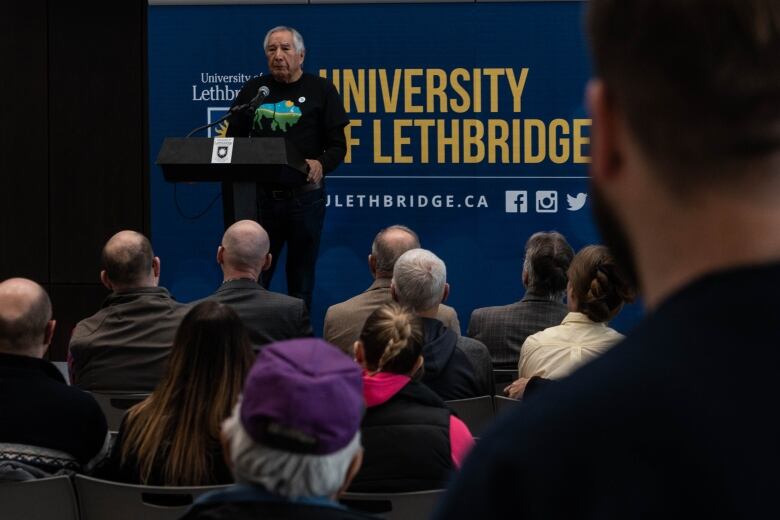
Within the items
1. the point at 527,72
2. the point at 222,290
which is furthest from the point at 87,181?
the point at 222,290

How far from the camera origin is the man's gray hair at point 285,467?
1595 millimetres

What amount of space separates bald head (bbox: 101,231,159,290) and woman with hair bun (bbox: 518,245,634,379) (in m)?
1.44

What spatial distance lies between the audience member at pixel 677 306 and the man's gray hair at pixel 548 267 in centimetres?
377

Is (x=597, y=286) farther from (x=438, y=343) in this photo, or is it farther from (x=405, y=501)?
(x=405, y=501)

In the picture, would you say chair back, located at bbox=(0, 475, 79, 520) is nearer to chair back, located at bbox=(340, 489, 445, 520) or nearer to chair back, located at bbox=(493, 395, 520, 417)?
chair back, located at bbox=(340, 489, 445, 520)

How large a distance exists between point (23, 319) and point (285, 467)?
1768mm

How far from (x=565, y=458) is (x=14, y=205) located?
7.84 meters

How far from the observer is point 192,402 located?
2.72m

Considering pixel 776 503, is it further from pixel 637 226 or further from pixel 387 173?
pixel 387 173

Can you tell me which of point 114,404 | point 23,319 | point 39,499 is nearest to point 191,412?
point 39,499

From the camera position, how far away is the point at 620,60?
26.1 inches

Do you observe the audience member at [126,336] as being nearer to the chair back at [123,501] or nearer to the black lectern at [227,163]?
the black lectern at [227,163]

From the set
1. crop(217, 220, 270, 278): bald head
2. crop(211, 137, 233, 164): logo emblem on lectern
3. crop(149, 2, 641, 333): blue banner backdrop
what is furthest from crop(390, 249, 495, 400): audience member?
crop(149, 2, 641, 333): blue banner backdrop

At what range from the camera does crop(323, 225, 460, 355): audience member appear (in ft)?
14.1
